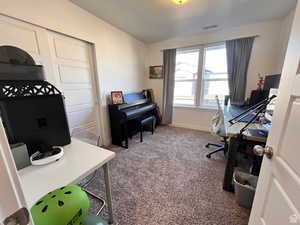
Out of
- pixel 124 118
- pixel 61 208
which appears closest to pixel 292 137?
pixel 61 208

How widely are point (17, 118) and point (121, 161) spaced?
1581 mm

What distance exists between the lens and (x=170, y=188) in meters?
1.62

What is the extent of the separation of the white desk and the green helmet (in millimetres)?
269

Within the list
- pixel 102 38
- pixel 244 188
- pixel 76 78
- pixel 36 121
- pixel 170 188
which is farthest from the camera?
pixel 102 38

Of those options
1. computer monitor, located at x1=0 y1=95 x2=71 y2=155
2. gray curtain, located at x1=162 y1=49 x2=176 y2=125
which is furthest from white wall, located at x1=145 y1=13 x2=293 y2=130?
computer monitor, located at x1=0 y1=95 x2=71 y2=155

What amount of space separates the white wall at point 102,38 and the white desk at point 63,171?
1.73 m

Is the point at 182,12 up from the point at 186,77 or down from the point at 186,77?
up

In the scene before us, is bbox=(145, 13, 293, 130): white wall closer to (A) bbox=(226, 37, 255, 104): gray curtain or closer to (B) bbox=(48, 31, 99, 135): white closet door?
(A) bbox=(226, 37, 255, 104): gray curtain

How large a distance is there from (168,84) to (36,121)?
320cm

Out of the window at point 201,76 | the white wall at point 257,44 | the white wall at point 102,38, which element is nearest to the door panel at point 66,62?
the white wall at point 102,38

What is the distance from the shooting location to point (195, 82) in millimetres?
3549

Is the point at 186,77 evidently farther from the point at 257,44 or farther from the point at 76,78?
the point at 76,78

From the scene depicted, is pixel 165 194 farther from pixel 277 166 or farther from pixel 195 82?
pixel 195 82

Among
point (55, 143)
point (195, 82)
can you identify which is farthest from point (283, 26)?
point (55, 143)
